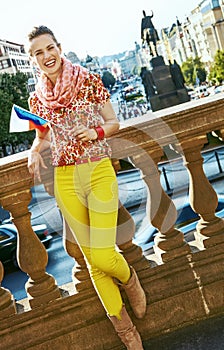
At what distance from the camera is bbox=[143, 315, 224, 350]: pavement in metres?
3.38

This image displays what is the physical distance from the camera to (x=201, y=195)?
3744mm

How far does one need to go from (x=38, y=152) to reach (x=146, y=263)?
3.11ft

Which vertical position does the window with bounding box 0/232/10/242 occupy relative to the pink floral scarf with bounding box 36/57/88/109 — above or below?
below

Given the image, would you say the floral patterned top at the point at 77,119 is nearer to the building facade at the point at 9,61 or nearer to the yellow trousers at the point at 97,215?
the yellow trousers at the point at 97,215

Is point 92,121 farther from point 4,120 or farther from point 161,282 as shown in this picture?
point 4,120

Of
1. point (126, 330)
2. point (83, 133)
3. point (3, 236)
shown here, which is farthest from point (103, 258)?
point (3, 236)

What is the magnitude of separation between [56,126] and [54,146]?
0.33ft

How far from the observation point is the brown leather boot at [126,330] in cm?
325

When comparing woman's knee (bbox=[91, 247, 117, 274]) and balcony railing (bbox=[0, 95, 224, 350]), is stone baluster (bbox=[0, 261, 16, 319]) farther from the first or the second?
woman's knee (bbox=[91, 247, 117, 274])

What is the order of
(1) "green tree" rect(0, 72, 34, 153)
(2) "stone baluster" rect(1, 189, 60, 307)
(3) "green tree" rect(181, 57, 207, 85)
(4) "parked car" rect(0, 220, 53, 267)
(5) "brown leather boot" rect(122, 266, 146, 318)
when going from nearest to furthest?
(5) "brown leather boot" rect(122, 266, 146, 318), (2) "stone baluster" rect(1, 189, 60, 307), (4) "parked car" rect(0, 220, 53, 267), (1) "green tree" rect(0, 72, 34, 153), (3) "green tree" rect(181, 57, 207, 85)

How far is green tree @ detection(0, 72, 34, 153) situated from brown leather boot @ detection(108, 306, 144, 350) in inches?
1788

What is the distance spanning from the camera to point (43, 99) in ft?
10.6

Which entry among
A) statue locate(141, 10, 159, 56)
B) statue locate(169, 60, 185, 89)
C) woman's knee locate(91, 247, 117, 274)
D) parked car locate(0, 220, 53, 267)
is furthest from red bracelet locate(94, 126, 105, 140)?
statue locate(141, 10, 159, 56)

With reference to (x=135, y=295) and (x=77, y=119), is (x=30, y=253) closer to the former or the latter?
(x=135, y=295)
